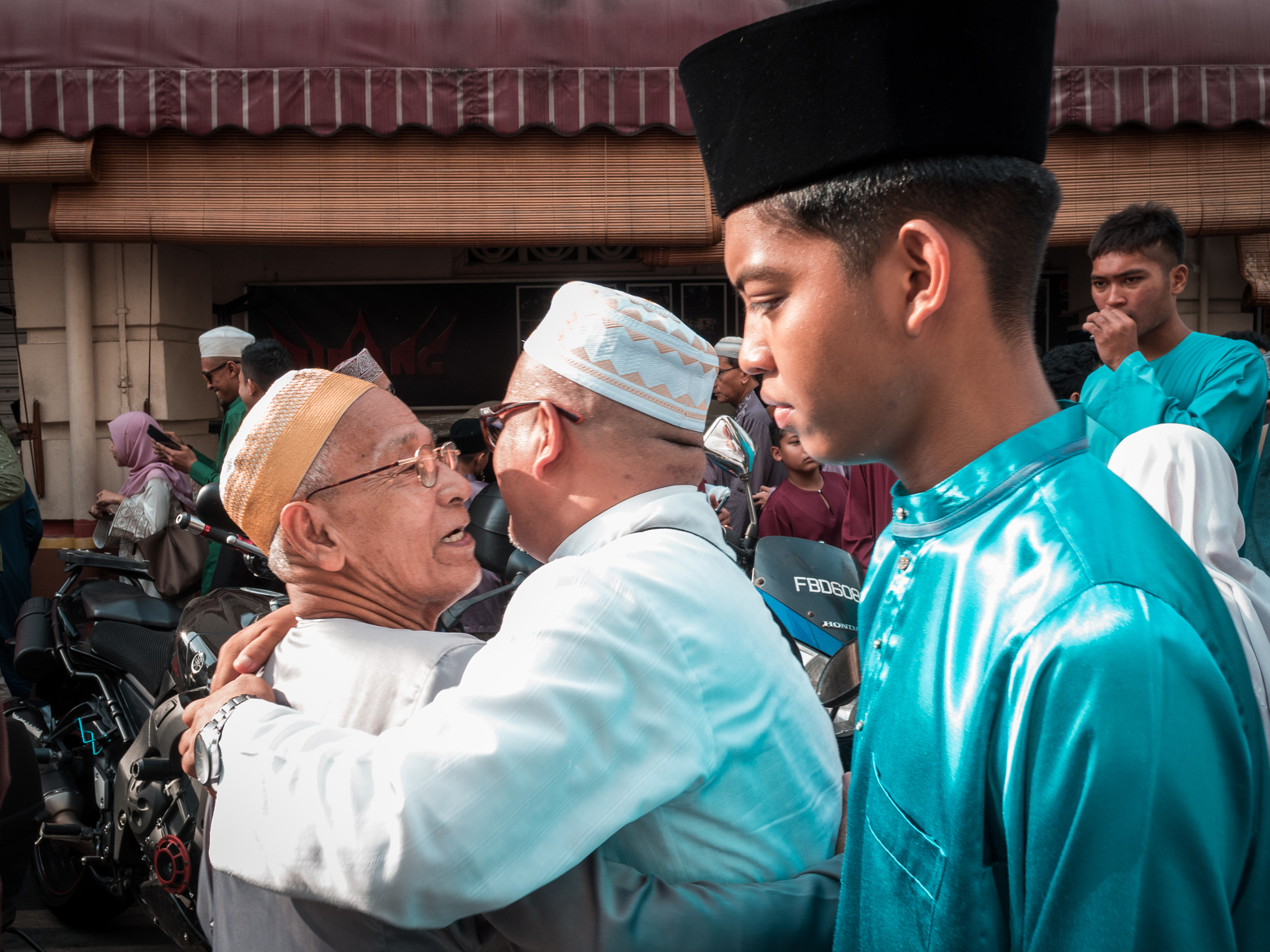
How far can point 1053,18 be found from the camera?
1035 mm

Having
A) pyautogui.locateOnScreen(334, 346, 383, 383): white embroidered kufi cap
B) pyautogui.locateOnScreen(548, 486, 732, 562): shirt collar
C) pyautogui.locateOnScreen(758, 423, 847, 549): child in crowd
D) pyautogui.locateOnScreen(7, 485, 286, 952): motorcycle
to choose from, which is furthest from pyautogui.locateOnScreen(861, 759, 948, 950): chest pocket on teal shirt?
pyautogui.locateOnScreen(758, 423, 847, 549): child in crowd

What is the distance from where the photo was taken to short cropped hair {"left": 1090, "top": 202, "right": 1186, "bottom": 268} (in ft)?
12.4

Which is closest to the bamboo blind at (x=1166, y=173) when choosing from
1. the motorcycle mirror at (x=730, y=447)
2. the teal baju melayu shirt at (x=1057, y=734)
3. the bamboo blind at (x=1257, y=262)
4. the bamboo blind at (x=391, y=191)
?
the bamboo blind at (x=1257, y=262)

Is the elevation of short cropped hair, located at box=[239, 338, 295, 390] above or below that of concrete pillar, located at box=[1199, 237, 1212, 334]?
below

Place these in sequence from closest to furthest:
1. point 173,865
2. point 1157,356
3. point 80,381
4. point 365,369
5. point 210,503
→ point 365,369 → point 173,865 → point 210,503 → point 1157,356 → point 80,381

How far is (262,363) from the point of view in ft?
17.0

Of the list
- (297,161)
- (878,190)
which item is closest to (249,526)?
(878,190)

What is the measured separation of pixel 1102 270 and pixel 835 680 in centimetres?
218

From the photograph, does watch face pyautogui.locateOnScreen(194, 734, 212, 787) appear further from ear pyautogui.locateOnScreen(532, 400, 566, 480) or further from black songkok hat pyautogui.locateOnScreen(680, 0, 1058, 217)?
black songkok hat pyautogui.locateOnScreen(680, 0, 1058, 217)

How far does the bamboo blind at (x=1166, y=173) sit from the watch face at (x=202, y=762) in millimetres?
6737

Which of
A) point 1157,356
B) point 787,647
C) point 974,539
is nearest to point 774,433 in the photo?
point 1157,356

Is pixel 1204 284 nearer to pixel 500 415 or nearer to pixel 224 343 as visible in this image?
pixel 224 343

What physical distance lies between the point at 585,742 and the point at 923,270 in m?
0.63

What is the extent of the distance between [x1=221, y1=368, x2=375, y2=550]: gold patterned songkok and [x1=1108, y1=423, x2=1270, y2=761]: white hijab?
1.66 m
